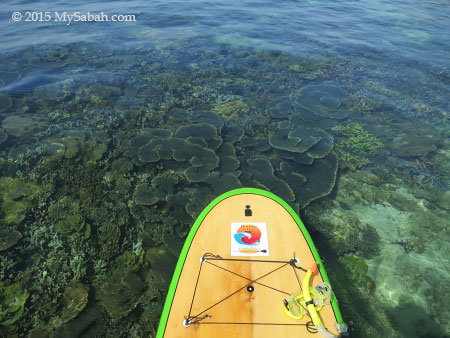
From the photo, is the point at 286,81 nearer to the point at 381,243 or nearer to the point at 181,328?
the point at 381,243

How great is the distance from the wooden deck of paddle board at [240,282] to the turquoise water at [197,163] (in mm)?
801

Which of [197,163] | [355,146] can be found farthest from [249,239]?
[355,146]

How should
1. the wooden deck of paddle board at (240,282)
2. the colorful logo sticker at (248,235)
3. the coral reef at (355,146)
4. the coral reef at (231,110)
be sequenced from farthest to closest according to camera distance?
the coral reef at (231,110) → the coral reef at (355,146) → the colorful logo sticker at (248,235) → the wooden deck of paddle board at (240,282)

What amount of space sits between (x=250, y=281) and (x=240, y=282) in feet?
0.49

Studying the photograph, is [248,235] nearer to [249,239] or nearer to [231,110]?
[249,239]

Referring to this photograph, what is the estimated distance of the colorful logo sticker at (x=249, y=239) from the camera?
414 centimetres

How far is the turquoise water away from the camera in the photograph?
4297 millimetres

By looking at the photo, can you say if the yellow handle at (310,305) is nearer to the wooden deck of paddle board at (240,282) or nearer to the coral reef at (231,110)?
the wooden deck of paddle board at (240,282)

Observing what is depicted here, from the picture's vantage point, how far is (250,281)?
3783 millimetres

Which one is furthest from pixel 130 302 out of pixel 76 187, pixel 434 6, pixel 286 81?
pixel 434 6

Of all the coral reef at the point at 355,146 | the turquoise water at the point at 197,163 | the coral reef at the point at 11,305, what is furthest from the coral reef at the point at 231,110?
the coral reef at the point at 11,305

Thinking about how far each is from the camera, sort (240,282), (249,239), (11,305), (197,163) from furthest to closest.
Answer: (197,163) < (249,239) < (11,305) < (240,282)

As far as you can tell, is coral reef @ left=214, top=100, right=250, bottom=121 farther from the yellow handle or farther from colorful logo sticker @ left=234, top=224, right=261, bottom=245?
the yellow handle

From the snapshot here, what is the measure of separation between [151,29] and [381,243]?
1688 centimetres
